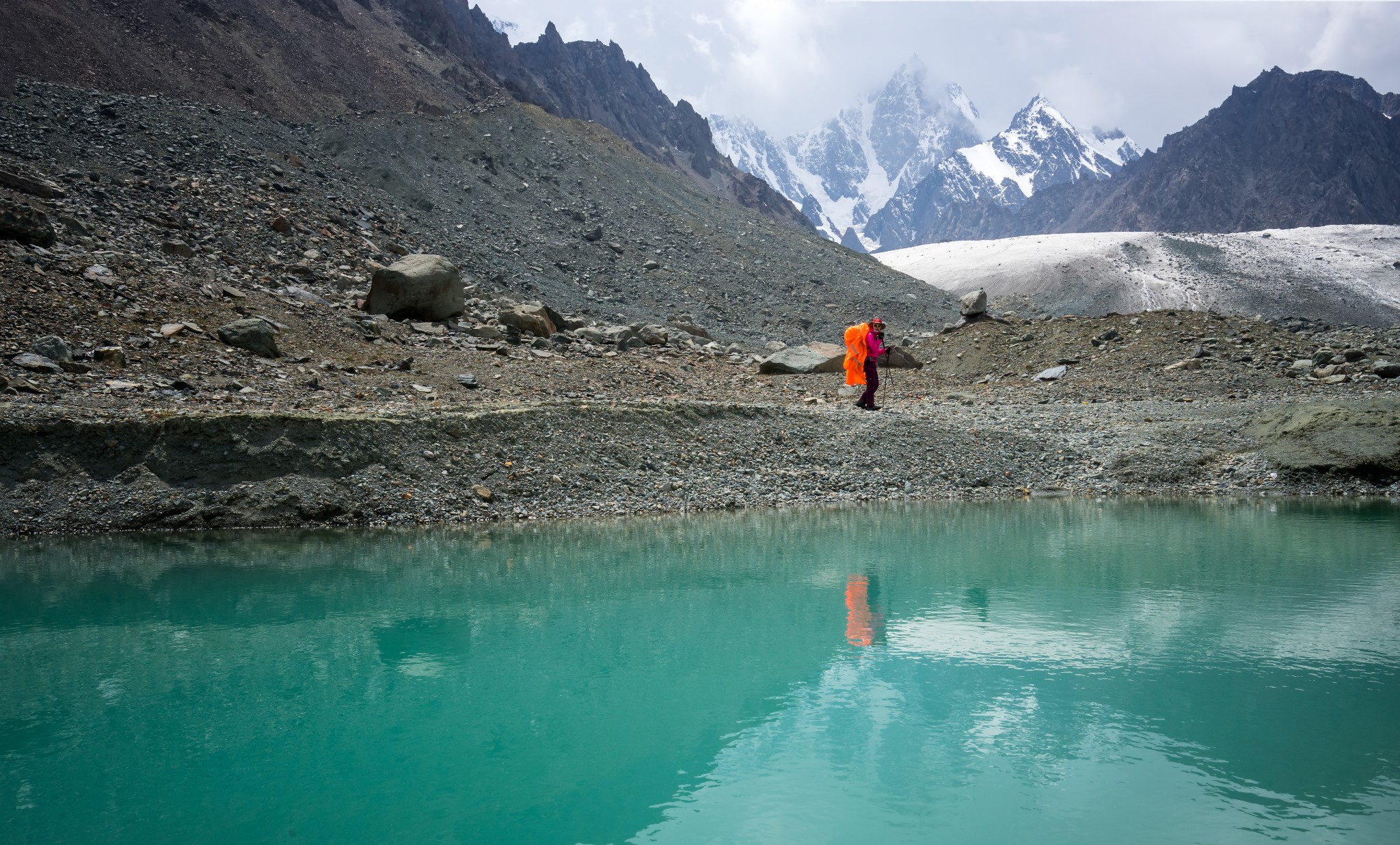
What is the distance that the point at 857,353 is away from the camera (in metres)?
22.1

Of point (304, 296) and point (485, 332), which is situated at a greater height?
point (304, 296)

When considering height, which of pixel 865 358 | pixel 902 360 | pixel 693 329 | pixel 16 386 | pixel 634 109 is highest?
pixel 634 109

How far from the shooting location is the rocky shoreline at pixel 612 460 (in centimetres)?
1280

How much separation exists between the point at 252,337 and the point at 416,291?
6.40 meters

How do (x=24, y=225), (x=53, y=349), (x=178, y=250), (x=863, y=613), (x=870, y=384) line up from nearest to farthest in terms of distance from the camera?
(x=863, y=613), (x=53, y=349), (x=24, y=225), (x=870, y=384), (x=178, y=250)

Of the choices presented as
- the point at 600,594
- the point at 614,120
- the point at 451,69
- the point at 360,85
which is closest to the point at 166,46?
the point at 360,85

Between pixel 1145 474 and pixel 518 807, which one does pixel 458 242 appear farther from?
pixel 518 807

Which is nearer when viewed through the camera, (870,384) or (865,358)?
(870,384)

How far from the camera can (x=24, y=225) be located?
19172mm

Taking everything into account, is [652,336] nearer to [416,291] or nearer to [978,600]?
[416,291]

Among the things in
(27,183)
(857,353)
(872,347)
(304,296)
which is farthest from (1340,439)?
(27,183)

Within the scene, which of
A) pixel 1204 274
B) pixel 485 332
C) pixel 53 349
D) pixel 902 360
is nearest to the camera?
pixel 53 349

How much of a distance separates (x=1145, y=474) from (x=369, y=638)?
14150mm

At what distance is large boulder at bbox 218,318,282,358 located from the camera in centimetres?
1834
